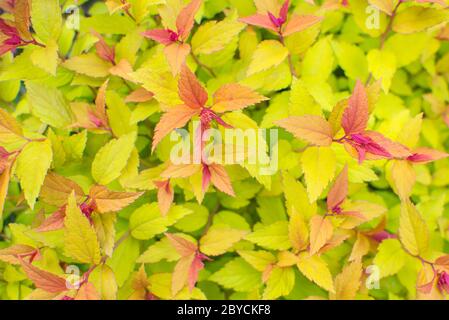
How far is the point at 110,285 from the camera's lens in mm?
963

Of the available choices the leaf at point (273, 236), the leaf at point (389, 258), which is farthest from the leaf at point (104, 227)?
the leaf at point (389, 258)

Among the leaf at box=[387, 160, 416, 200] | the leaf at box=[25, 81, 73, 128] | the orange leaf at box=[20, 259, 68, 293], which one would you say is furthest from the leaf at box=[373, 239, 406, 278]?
the leaf at box=[25, 81, 73, 128]

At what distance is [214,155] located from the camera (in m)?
0.90

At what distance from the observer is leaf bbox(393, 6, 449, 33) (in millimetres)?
1086

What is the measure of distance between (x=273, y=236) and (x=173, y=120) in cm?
43

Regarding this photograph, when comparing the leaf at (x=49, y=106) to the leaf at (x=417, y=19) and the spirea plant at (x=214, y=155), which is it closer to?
the spirea plant at (x=214, y=155)

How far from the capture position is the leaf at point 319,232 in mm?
946

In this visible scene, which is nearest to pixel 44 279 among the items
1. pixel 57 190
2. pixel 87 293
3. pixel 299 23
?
pixel 87 293

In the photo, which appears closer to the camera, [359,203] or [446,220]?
[359,203]

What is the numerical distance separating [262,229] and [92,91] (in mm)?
629

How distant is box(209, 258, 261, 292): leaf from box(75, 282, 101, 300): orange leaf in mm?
337

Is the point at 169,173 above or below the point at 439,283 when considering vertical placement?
above

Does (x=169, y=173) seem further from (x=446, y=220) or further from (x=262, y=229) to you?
(x=446, y=220)
